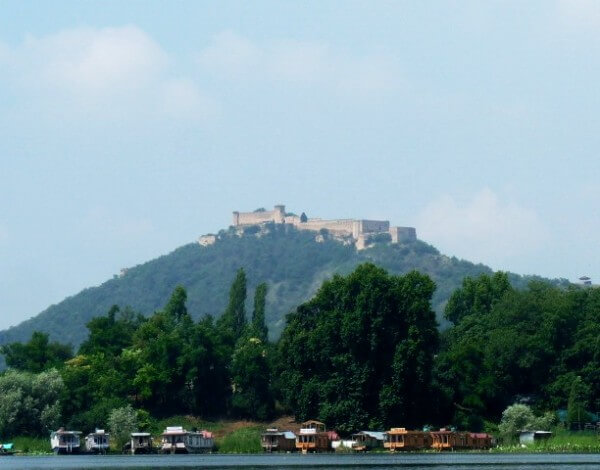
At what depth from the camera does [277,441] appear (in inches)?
3238

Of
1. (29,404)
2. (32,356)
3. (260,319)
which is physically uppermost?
(260,319)

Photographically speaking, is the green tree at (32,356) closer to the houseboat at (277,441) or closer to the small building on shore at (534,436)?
the houseboat at (277,441)

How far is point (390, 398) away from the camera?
81.6 meters

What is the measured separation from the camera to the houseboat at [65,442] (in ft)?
270

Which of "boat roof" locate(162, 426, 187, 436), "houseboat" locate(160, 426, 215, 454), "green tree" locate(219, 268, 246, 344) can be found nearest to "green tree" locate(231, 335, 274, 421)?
"houseboat" locate(160, 426, 215, 454)

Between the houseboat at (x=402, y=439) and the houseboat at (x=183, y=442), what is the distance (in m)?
11.8

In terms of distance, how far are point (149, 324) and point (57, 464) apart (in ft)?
109

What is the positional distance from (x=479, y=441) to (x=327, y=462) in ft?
58.8

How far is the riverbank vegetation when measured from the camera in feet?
273

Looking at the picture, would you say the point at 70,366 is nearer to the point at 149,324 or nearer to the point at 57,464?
the point at 149,324

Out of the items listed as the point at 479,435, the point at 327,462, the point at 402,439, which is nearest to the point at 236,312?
the point at 479,435

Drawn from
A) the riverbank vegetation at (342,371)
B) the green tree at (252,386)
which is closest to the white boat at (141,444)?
the riverbank vegetation at (342,371)

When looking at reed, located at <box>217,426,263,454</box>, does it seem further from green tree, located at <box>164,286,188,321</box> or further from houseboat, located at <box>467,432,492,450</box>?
green tree, located at <box>164,286,188,321</box>

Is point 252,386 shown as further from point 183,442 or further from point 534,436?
point 534,436
